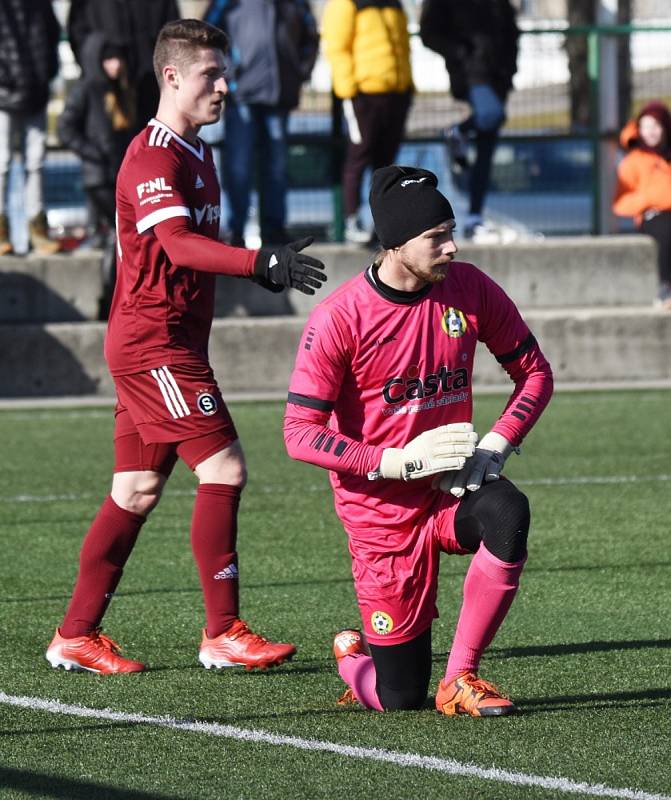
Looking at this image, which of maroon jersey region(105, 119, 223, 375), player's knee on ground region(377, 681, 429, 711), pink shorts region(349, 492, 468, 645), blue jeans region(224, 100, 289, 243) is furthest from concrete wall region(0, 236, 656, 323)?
player's knee on ground region(377, 681, 429, 711)

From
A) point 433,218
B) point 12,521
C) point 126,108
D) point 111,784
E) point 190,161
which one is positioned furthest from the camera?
point 126,108

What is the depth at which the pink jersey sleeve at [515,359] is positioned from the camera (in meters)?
5.34

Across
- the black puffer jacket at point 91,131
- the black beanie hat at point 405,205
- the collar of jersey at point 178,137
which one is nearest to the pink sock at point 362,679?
the black beanie hat at point 405,205

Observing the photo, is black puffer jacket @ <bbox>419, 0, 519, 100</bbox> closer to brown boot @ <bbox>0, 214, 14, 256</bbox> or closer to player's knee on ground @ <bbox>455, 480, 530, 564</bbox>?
brown boot @ <bbox>0, 214, 14, 256</bbox>

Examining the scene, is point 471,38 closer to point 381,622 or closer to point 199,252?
point 199,252

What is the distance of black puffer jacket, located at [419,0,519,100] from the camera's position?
14.2 meters

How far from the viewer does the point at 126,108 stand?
13398 millimetres

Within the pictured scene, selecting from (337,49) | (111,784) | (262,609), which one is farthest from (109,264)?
(111,784)

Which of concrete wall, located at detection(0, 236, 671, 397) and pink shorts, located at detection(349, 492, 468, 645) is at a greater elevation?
pink shorts, located at detection(349, 492, 468, 645)

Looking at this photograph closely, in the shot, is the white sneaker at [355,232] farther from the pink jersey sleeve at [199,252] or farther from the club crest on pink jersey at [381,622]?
the club crest on pink jersey at [381,622]

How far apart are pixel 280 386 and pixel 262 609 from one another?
718 cm

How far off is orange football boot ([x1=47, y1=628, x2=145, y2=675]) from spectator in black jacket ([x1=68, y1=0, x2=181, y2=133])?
8054 millimetres

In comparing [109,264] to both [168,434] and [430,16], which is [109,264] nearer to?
[430,16]

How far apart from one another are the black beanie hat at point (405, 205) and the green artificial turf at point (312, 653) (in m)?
1.42
